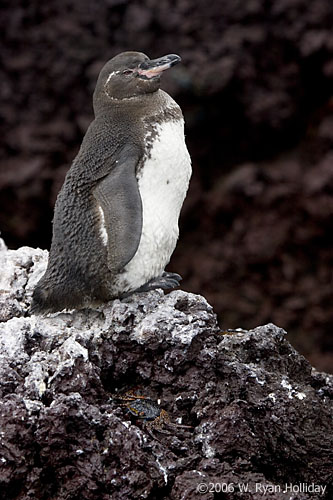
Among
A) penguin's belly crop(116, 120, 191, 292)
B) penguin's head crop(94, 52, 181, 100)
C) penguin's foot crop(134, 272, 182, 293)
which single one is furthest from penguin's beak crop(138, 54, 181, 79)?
penguin's foot crop(134, 272, 182, 293)

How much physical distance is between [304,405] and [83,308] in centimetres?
86

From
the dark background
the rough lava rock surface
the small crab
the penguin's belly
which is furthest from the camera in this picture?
the dark background

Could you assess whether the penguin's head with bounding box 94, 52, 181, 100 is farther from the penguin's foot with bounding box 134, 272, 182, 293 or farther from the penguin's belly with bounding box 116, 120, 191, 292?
the penguin's foot with bounding box 134, 272, 182, 293

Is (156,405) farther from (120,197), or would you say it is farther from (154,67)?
(154,67)

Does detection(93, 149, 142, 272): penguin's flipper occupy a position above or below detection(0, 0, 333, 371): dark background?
below

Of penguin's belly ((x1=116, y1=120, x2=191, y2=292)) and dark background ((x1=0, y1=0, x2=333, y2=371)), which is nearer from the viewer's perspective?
penguin's belly ((x1=116, y1=120, x2=191, y2=292))

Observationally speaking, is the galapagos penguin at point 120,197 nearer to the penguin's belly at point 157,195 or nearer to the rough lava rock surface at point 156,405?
the penguin's belly at point 157,195

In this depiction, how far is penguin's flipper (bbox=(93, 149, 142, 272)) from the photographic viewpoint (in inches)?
116

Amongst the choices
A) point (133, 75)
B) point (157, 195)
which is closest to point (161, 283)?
point (157, 195)

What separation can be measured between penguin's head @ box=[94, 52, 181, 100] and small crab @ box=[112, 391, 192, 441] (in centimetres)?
107

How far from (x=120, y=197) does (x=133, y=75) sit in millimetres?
473

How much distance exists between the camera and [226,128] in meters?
6.15

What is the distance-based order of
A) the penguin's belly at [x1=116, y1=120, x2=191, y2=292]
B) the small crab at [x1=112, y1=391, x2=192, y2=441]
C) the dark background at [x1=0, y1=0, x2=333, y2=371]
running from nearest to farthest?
the small crab at [x1=112, y1=391, x2=192, y2=441], the penguin's belly at [x1=116, y1=120, x2=191, y2=292], the dark background at [x1=0, y1=0, x2=333, y2=371]

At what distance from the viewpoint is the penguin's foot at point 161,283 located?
312cm
